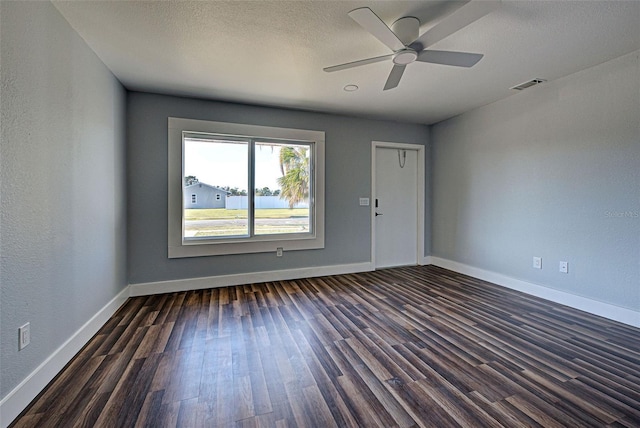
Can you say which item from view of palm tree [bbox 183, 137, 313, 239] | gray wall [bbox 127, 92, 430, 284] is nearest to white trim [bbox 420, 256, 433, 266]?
gray wall [bbox 127, 92, 430, 284]

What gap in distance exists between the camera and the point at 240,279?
12.2 ft

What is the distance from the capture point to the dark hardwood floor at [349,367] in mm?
1450

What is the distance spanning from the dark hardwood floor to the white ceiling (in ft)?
8.01

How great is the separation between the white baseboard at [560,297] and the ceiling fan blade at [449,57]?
A: 2.63 m

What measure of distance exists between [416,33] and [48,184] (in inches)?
108

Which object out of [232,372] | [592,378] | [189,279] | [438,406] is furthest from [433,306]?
[189,279]

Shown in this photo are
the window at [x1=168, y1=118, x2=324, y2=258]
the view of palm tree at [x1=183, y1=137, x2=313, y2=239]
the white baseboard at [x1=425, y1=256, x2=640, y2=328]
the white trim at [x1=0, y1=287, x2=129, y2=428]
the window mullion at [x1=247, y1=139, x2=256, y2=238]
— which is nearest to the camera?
the white trim at [x1=0, y1=287, x2=129, y2=428]

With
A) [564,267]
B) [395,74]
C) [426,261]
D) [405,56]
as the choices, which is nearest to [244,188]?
[395,74]

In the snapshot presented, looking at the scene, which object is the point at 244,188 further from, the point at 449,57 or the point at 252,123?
the point at 449,57

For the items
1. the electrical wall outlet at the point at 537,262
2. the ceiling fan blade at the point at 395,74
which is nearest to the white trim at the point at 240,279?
the electrical wall outlet at the point at 537,262

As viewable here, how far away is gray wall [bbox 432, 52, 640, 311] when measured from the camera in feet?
8.25

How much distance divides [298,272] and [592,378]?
10.1 ft

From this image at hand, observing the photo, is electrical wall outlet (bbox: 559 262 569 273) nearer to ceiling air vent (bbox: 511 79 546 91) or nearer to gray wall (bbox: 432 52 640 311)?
gray wall (bbox: 432 52 640 311)

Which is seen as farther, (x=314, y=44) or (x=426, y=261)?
(x=426, y=261)
